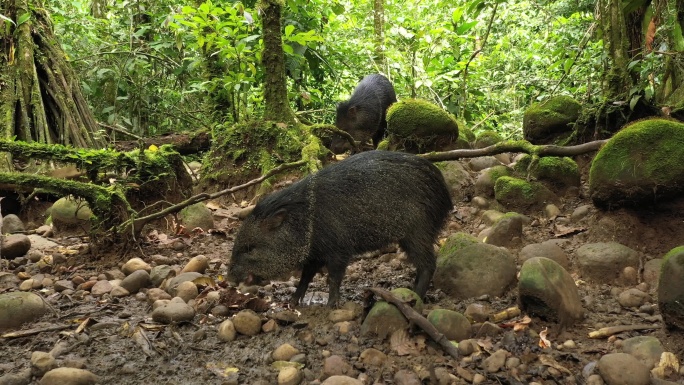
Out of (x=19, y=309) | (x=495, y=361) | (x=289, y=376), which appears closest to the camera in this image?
(x=289, y=376)

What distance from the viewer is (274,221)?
13.1 feet

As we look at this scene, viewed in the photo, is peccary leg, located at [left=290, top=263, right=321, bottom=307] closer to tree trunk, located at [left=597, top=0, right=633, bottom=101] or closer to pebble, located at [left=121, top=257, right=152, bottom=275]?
pebble, located at [left=121, top=257, right=152, bottom=275]

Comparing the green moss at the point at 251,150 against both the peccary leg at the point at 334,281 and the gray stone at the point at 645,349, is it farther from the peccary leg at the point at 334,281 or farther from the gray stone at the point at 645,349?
the gray stone at the point at 645,349

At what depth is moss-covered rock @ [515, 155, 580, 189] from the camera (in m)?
5.16

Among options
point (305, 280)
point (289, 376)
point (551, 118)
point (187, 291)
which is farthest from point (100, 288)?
point (551, 118)

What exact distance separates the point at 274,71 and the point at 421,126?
1.80 m

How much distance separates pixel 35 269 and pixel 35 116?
2.46 metres

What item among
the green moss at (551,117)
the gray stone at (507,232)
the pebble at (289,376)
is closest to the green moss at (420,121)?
the green moss at (551,117)

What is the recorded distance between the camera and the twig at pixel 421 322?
117 inches

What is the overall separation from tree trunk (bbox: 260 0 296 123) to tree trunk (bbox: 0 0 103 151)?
2106mm

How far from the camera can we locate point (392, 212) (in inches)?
157

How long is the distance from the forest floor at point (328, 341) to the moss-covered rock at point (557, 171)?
775 millimetres

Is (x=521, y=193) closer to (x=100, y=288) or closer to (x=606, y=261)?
(x=606, y=261)

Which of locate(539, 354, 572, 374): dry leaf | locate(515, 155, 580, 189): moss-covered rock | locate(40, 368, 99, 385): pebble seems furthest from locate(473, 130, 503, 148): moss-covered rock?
locate(40, 368, 99, 385): pebble
